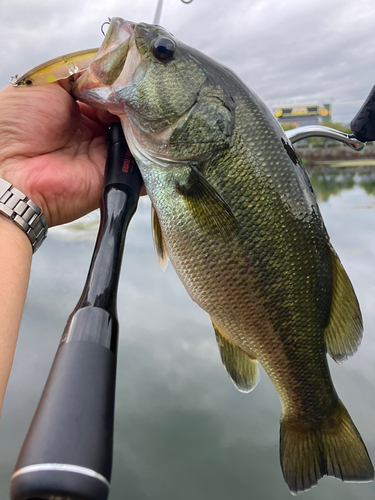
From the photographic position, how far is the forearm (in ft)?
3.25

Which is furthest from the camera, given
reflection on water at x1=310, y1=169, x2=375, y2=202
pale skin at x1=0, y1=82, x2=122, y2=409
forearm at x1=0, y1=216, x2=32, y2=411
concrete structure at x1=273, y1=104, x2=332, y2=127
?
concrete structure at x1=273, y1=104, x2=332, y2=127

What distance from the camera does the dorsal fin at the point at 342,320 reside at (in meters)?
1.27

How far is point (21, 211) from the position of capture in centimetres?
124

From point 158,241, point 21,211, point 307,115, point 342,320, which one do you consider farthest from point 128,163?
point 307,115

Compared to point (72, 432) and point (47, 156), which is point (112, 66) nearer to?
point (47, 156)

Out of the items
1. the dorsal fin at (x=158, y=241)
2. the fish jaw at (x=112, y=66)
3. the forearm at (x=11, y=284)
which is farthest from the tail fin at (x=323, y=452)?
the fish jaw at (x=112, y=66)

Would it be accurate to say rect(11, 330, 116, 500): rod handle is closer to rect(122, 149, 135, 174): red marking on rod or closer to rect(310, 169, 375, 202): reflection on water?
rect(122, 149, 135, 174): red marking on rod

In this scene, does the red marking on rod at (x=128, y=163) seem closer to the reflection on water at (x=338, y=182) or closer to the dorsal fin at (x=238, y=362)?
the dorsal fin at (x=238, y=362)

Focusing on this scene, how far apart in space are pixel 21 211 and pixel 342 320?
1.23 metres

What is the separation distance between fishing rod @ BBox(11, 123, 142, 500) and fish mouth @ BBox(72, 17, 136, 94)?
68cm

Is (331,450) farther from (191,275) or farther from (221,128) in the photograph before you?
(221,128)

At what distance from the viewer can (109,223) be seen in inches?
44.3

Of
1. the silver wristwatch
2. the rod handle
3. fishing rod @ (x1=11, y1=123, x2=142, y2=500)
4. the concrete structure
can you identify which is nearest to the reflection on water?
the silver wristwatch

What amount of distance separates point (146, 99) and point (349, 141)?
1.01 meters
